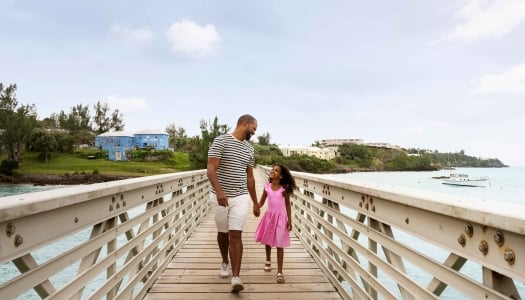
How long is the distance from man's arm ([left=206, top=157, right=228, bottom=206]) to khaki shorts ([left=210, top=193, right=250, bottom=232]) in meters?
0.11

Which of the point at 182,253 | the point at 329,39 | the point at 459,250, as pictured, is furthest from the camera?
the point at 329,39

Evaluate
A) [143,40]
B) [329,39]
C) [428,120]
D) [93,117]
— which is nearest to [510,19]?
[329,39]

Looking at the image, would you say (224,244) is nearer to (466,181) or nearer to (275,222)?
(275,222)

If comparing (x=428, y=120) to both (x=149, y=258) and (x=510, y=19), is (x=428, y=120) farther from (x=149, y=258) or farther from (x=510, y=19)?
(x=149, y=258)

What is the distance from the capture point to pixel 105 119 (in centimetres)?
10106

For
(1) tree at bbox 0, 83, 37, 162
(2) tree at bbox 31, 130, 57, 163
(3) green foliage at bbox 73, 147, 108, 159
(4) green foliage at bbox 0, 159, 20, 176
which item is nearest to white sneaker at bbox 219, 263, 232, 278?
(4) green foliage at bbox 0, 159, 20, 176

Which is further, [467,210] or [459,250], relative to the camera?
[459,250]

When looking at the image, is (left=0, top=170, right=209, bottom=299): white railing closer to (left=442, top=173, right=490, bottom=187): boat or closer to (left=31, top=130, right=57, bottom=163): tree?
(left=31, top=130, right=57, bottom=163): tree

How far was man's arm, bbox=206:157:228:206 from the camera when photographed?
345 centimetres

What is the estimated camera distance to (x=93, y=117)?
99.5m

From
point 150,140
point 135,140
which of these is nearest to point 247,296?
point 150,140

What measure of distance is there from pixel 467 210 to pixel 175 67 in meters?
55.0

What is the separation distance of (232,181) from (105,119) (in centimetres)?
10775

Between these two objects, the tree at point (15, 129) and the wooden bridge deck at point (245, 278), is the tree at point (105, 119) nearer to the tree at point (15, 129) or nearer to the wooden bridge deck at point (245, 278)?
the tree at point (15, 129)
